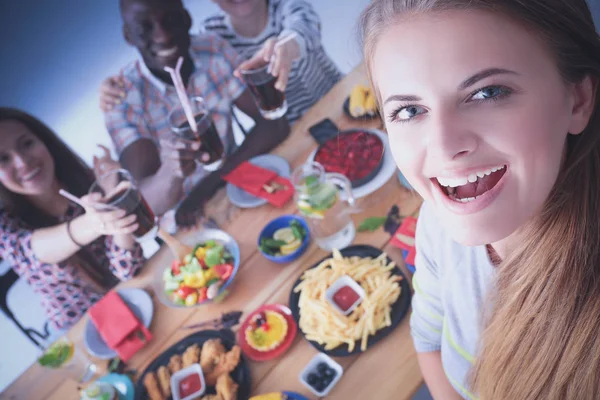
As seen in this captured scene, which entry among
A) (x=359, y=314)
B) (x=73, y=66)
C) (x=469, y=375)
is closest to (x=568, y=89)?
(x=469, y=375)

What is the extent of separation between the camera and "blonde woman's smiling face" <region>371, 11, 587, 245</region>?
72 cm

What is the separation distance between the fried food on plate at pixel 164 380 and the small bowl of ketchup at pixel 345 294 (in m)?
0.63

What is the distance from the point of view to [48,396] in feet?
5.90

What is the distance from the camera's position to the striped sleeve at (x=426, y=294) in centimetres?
118

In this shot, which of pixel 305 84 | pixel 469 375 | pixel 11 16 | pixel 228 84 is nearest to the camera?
pixel 469 375

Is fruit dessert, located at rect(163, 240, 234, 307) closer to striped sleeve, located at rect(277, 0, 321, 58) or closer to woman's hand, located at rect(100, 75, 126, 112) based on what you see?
woman's hand, located at rect(100, 75, 126, 112)

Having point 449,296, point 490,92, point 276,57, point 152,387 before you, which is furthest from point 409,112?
point 276,57

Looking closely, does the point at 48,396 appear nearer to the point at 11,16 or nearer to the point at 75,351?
the point at 75,351

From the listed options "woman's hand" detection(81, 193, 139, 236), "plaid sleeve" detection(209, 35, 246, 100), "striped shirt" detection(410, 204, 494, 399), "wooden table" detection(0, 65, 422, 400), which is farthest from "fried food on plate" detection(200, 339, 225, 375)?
"plaid sleeve" detection(209, 35, 246, 100)

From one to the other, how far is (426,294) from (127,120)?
63.3 inches

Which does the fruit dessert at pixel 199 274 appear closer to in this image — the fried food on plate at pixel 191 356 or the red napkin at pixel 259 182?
the fried food on plate at pixel 191 356

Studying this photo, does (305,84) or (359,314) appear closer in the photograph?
(359,314)

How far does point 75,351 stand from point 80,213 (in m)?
0.61

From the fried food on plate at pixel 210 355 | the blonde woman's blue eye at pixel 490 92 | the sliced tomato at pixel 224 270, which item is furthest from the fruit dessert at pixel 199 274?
the blonde woman's blue eye at pixel 490 92
